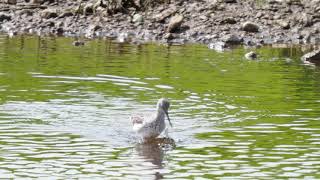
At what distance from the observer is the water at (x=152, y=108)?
11.8 meters

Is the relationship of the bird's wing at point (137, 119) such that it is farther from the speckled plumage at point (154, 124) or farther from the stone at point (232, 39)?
the stone at point (232, 39)

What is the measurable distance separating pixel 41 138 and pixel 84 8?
15.5m

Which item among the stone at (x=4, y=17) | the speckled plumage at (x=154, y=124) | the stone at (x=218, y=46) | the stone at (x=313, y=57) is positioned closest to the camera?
the speckled plumage at (x=154, y=124)

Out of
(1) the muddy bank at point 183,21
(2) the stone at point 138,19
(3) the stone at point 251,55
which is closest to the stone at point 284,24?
(1) the muddy bank at point 183,21

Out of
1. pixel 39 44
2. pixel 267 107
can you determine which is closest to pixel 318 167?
pixel 267 107

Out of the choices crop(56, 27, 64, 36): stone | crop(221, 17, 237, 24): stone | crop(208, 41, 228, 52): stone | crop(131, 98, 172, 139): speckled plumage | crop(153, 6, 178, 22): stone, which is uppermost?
crop(153, 6, 178, 22): stone

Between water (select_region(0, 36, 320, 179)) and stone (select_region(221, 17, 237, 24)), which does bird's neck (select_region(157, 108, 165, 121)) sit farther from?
stone (select_region(221, 17, 237, 24))

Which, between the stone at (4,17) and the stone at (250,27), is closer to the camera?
the stone at (250,27)

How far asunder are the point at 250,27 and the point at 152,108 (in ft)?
35.7

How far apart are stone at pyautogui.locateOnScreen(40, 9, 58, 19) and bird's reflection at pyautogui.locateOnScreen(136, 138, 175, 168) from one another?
15659 mm

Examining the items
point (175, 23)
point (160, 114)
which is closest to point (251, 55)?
point (175, 23)

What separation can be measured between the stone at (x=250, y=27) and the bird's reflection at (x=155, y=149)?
42.8ft

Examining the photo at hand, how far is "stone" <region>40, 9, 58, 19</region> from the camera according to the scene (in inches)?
1129

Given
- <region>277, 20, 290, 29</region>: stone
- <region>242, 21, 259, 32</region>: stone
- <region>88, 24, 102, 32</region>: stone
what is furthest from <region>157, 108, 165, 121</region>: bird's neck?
<region>88, 24, 102, 32</region>: stone
